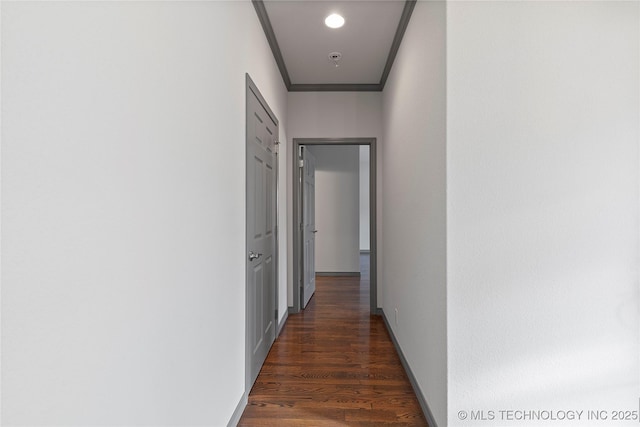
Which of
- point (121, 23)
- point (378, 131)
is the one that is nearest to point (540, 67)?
point (121, 23)

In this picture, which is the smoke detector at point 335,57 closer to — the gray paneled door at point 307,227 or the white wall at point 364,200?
the gray paneled door at point 307,227

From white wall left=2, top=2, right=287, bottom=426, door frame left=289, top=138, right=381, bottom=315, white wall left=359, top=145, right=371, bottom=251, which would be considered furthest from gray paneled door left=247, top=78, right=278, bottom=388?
white wall left=359, top=145, right=371, bottom=251

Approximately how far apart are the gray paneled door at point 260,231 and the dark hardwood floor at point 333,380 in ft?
0.56

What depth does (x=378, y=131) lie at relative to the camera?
3826mm

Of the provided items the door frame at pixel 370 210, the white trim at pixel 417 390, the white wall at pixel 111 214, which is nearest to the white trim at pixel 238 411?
the white wall at pixel 111 214

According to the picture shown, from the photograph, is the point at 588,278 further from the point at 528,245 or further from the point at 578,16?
the point at 578,16

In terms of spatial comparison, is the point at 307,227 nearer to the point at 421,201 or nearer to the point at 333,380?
the point at 333,380

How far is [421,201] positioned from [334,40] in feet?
5.45

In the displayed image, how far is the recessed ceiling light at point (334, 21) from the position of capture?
2491mm

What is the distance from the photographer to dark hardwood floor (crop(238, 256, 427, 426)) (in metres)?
1.95

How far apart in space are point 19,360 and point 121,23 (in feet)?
2.70

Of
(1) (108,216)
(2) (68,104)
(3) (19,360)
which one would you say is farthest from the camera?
(1) (108,216)

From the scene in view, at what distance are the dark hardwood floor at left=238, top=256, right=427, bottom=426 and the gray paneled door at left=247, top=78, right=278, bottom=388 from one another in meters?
0.17

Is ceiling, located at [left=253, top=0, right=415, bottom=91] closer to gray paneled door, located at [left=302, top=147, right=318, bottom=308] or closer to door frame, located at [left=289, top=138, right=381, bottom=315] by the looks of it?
door frame, located at [left=289, top=138, right=381, bottom=315]
